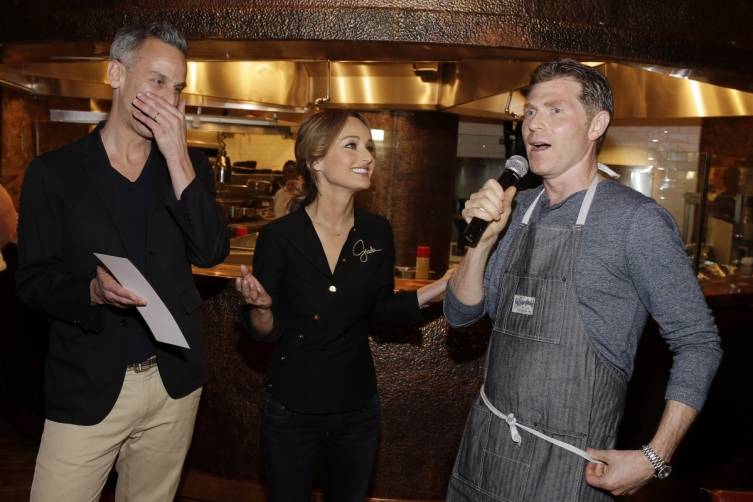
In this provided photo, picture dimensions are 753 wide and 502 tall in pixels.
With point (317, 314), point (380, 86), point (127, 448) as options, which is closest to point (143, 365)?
point (127, 448)

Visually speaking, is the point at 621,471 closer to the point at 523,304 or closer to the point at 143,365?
the point at 523,304

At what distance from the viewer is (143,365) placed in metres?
2.05

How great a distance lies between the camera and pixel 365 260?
2.52 metres

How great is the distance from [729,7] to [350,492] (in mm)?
2698

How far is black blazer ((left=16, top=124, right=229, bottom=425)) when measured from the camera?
6.38 feet

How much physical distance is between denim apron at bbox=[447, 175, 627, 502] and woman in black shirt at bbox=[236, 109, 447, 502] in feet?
2.19

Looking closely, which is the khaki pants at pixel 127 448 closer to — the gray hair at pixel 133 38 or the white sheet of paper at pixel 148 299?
the white sheet of paper at pixel 148 299

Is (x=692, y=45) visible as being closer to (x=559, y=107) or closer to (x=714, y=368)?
(x=559, y=107)

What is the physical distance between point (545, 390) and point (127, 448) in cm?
122

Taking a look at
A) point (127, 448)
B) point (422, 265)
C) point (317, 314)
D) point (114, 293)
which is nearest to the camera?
point (114, 293)

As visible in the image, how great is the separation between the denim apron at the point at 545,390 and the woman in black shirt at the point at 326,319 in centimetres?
67

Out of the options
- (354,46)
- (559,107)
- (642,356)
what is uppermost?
(354,46)

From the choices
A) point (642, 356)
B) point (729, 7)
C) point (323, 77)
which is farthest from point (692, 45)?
point (323, 77)

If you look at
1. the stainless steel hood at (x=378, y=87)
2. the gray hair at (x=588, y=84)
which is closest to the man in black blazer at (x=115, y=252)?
the gray hair at (x=588, y=84)
